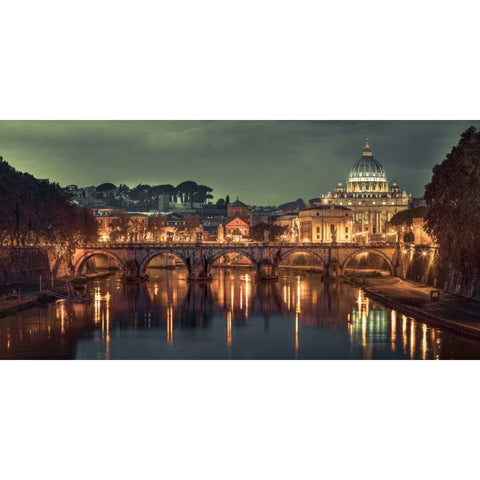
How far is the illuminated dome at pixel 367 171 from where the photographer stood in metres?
120

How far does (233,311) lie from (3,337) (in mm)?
12142

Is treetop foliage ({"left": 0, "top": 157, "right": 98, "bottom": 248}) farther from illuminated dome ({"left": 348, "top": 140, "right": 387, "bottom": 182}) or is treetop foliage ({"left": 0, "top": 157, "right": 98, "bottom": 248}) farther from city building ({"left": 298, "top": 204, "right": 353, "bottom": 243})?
illuminated dome ({"left": 348, "top": 140, "right": 387, "bottom": 182})

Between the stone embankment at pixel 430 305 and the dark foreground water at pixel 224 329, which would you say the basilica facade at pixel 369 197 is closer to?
the stone embankment at pixel 430 305

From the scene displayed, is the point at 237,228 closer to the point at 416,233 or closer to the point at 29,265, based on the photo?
the point at 416,233

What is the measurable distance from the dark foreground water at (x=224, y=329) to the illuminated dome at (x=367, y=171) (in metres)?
76.9

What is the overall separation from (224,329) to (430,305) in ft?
27.3

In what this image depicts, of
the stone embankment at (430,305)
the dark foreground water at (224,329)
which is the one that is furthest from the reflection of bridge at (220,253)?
the stone embankment at (430,305)

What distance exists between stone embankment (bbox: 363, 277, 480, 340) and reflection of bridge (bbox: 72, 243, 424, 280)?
8420 millimetres

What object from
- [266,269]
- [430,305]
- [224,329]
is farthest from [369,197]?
[224,329]

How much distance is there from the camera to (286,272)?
205 ft

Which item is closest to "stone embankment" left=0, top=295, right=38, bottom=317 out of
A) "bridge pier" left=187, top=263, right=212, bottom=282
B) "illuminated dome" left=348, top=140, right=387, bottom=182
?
"bridge pier" left=187, top=263, right=212, bottom=282

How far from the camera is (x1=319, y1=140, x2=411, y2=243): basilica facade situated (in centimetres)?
10894

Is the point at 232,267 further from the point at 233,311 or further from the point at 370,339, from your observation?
the point at 370,339

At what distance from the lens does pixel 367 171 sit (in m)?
120
